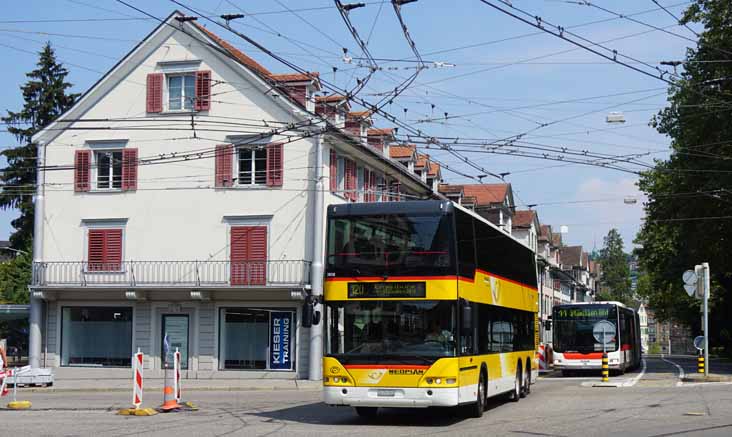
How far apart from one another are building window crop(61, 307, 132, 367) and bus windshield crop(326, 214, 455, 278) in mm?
22230

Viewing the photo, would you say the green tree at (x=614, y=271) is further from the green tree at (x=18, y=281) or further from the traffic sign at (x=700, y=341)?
the traffic sign at (x=700, y=341)

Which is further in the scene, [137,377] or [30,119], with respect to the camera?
[30,119]

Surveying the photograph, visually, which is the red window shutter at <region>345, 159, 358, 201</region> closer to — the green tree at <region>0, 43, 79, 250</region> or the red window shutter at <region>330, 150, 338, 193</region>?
the red window shutter at <region>330, 150, 338, 193</region>

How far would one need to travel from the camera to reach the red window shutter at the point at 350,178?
39656 millimetres

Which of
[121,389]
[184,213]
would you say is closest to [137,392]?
[121,389]

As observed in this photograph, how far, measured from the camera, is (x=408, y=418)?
19.5 meters

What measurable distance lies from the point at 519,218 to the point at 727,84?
50671mm

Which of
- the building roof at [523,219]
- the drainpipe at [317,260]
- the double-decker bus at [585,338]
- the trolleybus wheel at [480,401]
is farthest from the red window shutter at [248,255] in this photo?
the building roof at [523,219]

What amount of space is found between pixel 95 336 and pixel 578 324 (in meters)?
18.8

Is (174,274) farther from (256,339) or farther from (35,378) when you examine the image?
(35,378)

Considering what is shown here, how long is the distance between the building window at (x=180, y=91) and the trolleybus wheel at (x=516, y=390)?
18903 mm

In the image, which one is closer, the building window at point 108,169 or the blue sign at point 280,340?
the blue sign at point 280,340

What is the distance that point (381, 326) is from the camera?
1792 centimetres

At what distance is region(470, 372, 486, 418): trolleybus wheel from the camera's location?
62.8 ft
